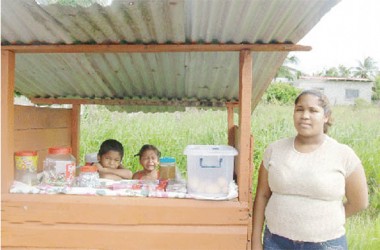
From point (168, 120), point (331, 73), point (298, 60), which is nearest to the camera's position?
point (168, 120)

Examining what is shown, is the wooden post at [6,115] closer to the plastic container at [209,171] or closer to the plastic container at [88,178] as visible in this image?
the plastic container at [88,178]

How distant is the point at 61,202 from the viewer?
9.96 ft

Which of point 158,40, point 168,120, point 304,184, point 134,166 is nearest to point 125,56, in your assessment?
point 158,40

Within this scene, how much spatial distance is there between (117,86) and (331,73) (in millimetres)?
67499

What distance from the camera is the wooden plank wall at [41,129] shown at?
155 inches

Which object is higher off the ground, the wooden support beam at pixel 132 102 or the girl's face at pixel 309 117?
the wooden support beam at pixel 132 102

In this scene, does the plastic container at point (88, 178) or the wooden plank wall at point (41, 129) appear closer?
the plastic container at point (88, 178)

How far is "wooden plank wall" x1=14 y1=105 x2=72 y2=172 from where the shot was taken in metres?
3.93

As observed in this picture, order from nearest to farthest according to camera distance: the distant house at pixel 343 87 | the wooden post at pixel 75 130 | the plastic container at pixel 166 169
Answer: the plastic container at pixel 166 169
the wooden post at pixel 75 130
the distant house at pixel 343 87

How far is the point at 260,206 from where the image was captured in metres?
3.04

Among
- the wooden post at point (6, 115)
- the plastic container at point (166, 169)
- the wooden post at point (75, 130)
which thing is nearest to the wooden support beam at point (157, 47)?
the wooden post at point (6, 115)

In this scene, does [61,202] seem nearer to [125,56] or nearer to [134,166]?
[125,56]

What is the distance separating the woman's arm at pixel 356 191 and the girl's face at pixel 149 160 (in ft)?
7.81

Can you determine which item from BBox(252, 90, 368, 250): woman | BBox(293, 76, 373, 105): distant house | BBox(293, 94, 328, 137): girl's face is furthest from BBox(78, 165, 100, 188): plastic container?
BBox(293, 76, 373, 105): distant house
